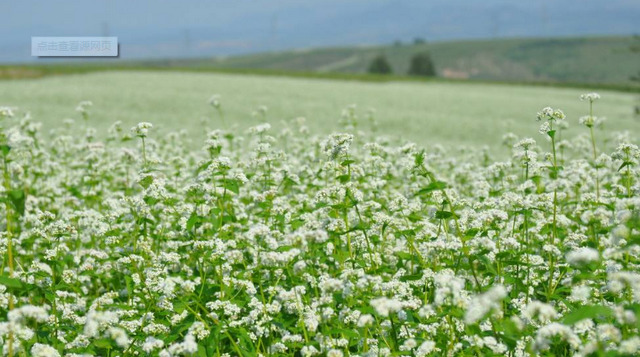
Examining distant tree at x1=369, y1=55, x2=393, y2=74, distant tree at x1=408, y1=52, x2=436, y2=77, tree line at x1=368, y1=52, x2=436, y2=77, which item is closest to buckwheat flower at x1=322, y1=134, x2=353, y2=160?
distant tree at x1=369, y1=55, x2=393, y2=74

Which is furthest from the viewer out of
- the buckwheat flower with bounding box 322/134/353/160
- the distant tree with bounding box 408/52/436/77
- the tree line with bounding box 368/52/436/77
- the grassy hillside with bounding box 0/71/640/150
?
the distant tree with bounding box 408/52/436/77

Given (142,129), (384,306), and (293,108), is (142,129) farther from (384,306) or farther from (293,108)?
(293,108)

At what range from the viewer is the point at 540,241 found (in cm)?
623

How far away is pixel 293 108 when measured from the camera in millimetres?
31906

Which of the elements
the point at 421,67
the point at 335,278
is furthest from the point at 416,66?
the point at 335,278

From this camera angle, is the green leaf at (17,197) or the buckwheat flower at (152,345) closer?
the buckwheat flower at (152,345)

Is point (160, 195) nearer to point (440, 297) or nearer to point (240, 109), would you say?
point (440, 297)

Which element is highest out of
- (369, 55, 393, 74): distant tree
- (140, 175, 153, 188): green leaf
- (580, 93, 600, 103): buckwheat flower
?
(369, 55, 393, 74): distant tree

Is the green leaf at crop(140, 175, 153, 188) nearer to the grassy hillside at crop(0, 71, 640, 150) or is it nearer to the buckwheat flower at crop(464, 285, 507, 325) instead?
the buckwheat flower at crop(464, 285, 507, 325)

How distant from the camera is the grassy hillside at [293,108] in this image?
2564cm

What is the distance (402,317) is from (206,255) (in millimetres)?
2048

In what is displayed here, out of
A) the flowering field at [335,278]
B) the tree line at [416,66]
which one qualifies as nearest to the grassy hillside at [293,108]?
the flowering field at [335,278]

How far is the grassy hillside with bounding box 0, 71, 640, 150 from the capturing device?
25.6 meters

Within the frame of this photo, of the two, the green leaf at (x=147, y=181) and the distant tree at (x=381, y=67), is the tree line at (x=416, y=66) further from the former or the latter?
the green leaf at (x=147, y=181)
